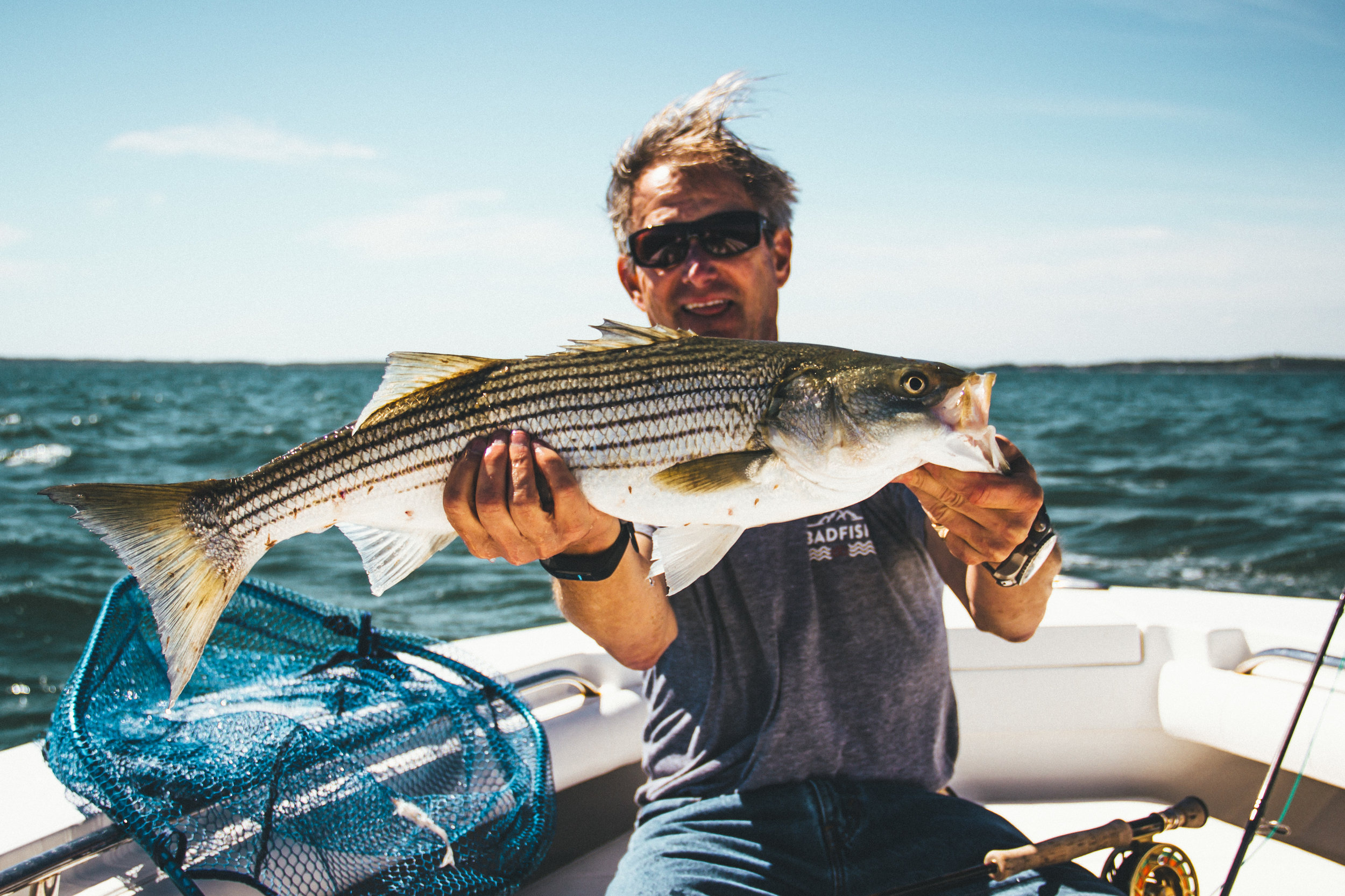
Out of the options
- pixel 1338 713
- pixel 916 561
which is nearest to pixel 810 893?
pixel 916 561

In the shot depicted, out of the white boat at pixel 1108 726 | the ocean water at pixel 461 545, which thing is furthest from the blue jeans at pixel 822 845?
the ocean water at pixel 461 545

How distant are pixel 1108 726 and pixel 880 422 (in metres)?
3.27

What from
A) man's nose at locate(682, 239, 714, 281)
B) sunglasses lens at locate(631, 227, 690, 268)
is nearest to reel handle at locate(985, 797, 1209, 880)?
man's nose at locate(682, 239, 714, 281)

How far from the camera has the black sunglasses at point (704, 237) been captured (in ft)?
11.4

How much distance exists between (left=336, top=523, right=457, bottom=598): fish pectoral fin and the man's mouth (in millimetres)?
1428

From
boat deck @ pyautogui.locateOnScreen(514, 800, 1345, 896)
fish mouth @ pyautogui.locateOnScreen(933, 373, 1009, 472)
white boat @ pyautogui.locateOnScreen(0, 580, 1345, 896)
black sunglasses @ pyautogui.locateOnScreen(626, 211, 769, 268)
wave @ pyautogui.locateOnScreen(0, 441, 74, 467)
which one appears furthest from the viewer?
wave @ pyautogui.locateOnScreen(0, 441, 74, 467)

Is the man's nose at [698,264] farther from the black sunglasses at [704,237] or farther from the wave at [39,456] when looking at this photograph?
the wave at [39,456]

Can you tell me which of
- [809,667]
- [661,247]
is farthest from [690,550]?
[661,247]

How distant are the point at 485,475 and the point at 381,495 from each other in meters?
0.36

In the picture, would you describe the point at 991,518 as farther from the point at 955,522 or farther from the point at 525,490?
the point at 525,490

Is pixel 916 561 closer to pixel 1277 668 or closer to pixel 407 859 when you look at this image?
pixel 407 859

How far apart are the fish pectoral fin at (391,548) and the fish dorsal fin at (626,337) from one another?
75cm

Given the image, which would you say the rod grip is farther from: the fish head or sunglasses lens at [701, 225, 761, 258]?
sunglasses lens at [701, 225, 761, 258]

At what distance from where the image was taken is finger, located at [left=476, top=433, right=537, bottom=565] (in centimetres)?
250
